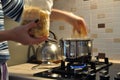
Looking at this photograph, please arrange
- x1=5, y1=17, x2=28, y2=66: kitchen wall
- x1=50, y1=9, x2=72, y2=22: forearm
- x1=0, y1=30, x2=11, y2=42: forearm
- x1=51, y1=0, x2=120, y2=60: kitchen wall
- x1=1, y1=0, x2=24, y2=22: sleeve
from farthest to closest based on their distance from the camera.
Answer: x1=51, y1=0, x2=120, y2=60: kitchen wall
x1=5, y1=17, x2=28, y2=66: kitchen wall
x1=50, y1=9, x2=72, y2=22: forearm
x1=1, y1=0, x2=24, y2=22: sleeve
x1=0, y1=30, x2=11, y2=42: forearm

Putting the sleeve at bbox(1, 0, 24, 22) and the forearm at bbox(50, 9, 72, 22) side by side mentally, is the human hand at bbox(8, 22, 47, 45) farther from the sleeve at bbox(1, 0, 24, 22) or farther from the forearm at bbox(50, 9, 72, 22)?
the forearm at bbox(50, 9, 72, 22)

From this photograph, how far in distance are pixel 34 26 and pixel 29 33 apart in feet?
0.09

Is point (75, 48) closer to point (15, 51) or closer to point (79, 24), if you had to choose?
point (79, 24)

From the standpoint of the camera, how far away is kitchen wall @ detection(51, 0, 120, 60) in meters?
1.33

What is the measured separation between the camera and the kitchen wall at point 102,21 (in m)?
1.33

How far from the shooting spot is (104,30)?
4.49 ft

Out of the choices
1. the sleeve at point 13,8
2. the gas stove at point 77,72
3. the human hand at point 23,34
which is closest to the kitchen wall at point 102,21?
the gas stove at point 77,72

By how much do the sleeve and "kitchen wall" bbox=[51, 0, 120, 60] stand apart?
0.67 meters

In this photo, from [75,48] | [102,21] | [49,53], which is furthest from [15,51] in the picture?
[102,21]

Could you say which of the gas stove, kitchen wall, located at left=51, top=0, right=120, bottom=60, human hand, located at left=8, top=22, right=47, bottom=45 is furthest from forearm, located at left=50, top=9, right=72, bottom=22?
kitchen wall, located at left=51, top=0, right=120, bottom=60

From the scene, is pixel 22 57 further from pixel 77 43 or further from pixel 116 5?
pixel 116 5

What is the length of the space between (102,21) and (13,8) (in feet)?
2.36

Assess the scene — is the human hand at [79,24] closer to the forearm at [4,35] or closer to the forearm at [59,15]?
the forearm at [59,15]

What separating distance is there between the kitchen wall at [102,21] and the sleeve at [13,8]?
67 centimetres
